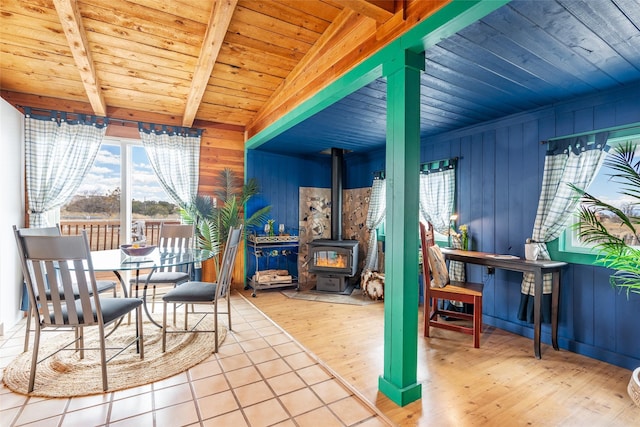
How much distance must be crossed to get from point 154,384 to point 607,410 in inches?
113

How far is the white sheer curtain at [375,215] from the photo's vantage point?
4.65m

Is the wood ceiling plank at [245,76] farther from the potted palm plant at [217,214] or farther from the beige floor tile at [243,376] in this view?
the beige floor tile at [243,376]

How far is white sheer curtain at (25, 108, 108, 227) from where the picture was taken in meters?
3.34

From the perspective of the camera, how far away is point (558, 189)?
2766mm

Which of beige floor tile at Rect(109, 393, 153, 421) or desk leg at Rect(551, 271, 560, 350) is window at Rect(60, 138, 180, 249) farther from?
desk leg at Rect(551, 271, 560, 350)

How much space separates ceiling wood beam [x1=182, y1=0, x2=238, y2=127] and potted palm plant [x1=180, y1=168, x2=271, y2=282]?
3.47 feet

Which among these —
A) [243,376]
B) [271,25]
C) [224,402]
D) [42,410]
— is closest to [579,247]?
[243,376]

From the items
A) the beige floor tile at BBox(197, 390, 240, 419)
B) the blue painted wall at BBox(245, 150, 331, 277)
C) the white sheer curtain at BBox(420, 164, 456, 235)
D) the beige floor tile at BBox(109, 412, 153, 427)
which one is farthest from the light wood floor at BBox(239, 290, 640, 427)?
the blue painted wall at BBox(245, 150, 331, 277)

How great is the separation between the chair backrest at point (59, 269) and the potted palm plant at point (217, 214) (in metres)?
2.04

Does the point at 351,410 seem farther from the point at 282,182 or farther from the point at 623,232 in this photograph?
the point at 282,182

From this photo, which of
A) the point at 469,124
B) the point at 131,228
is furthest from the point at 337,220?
the point at 131,228

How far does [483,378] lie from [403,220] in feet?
4.53

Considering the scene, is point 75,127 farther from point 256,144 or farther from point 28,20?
point 256,144

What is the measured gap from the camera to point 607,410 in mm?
1833
